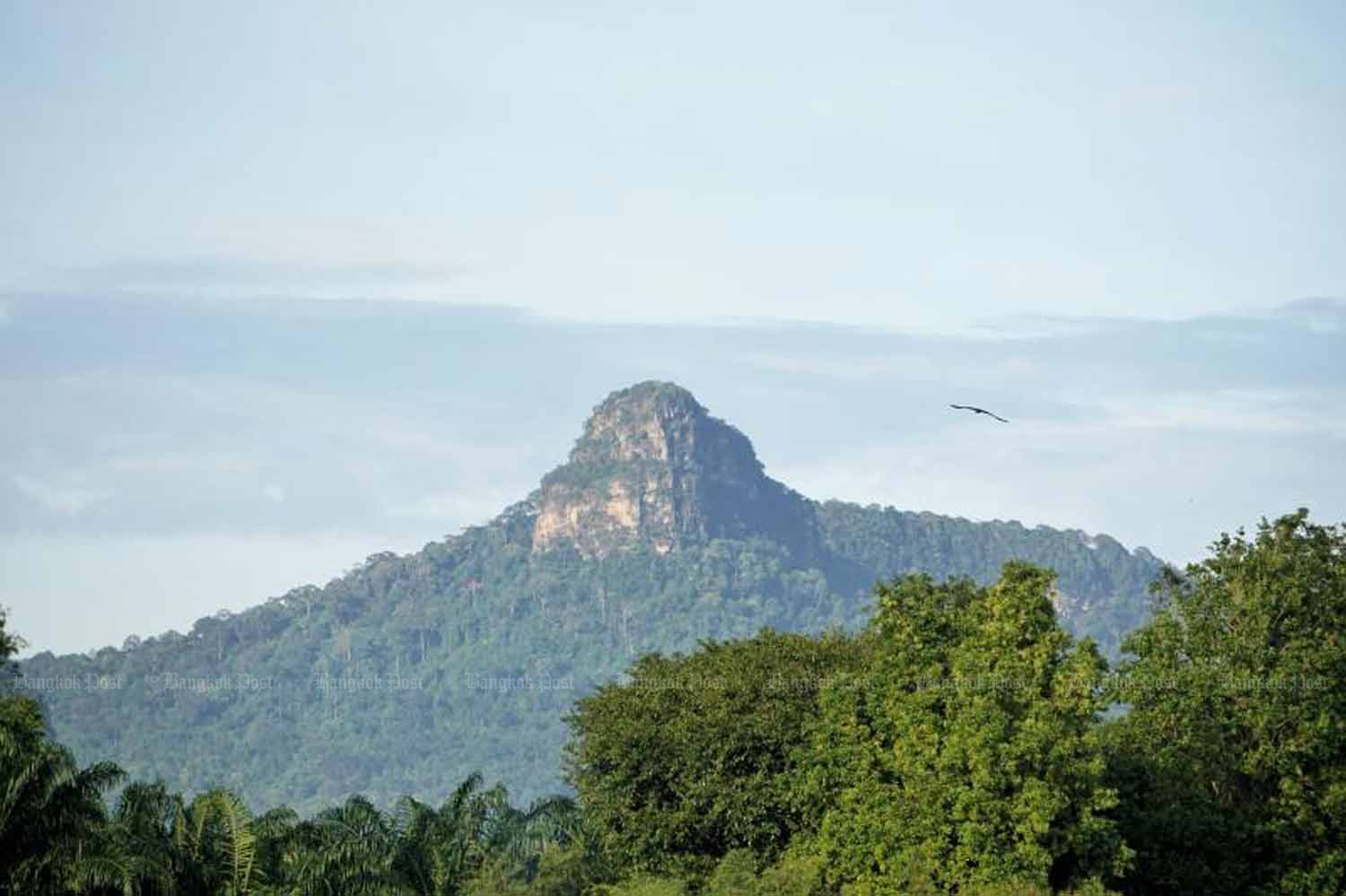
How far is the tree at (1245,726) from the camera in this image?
55.8 meters

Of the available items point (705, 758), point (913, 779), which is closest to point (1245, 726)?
point (913, 779)

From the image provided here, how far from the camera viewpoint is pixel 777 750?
58344mm

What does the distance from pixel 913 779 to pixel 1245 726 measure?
9.62 meters

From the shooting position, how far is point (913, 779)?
171 feet

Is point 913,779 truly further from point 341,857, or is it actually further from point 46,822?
point 46,822

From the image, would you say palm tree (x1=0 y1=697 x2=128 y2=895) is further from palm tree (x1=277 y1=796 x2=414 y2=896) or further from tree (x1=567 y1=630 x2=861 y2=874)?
tree (x1=567 y1=630 x2=861 y2=874)

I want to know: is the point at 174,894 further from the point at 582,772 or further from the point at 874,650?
the point at 874,650

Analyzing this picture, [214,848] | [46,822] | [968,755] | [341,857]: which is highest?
[968,755]

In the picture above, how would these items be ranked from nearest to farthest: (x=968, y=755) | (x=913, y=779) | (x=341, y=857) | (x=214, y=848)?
(x=968, y=755) < (x=913, y=779) < (x=214, y=848) < (x=341, y=857)

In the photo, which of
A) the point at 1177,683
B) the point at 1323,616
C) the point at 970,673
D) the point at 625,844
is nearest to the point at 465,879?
the point at 625,844

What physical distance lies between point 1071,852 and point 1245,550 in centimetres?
1201

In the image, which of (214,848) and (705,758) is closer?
(214,848)

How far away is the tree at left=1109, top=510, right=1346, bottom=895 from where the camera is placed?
55812 mm

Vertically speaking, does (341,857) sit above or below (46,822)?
below
